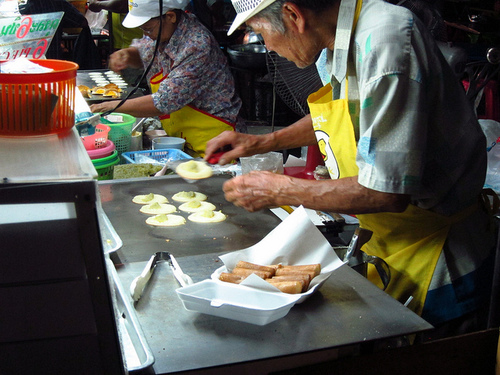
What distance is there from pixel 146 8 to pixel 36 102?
2908 millimetres

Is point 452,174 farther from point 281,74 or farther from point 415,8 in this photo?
point 415,8

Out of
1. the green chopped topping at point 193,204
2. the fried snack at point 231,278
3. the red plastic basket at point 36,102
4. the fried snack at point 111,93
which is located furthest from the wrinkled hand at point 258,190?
the fried snack at point 111,93

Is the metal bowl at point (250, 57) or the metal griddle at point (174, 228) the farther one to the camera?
the metal bowl at point (250, 57)

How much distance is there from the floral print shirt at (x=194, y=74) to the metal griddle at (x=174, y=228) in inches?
45.1

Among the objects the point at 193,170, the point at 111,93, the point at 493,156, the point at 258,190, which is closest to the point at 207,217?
the point at 193,170

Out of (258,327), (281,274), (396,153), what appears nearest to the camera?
(258,327)

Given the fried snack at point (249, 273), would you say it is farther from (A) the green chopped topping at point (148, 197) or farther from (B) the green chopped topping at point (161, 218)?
(A) the green chopped topping at point (148, 197)

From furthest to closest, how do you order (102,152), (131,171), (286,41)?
1. (131,171)
2. (102,152)
3. (286,41)

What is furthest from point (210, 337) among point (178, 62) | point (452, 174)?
point (178, 62)

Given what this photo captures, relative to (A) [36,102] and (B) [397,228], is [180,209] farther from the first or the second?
(A) [36,102]

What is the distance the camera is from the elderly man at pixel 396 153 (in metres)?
1.70

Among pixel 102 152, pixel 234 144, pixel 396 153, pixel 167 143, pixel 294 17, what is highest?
pixel 294 17

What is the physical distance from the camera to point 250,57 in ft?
17.8

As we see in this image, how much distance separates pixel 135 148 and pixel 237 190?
1.92 metres
